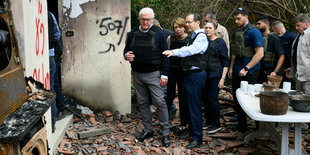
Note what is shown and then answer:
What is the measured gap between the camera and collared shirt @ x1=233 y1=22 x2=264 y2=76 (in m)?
4.75

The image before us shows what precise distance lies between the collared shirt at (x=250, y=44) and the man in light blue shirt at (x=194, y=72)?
0.75 meters

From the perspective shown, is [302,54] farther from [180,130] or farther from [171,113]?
[171,113]

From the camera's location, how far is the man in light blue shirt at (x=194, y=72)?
436 centimetres

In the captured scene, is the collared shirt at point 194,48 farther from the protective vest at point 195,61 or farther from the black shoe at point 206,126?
the black shoe at point 206,126

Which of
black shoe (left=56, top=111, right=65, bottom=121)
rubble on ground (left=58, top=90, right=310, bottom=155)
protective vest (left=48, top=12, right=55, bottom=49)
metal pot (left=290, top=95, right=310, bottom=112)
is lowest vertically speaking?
rubble on ground (left=58, top=90, right=310, bottom=155)

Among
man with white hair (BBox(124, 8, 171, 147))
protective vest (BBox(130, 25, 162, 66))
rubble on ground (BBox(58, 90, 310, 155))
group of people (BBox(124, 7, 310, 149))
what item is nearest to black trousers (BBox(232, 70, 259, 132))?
group of people (BBox(124, 7, 310, 149))

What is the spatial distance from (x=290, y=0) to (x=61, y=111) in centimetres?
596

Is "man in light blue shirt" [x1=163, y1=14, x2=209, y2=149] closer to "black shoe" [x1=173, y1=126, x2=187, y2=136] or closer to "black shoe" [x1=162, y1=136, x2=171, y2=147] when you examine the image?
"black shoe" [x1=162, y1=136, x2=171, y2=147]

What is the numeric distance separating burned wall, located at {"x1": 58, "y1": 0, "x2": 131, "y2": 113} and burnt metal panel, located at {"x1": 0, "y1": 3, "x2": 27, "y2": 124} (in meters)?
3.66

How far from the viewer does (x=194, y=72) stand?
14.9 feet

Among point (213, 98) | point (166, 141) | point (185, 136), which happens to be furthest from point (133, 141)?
point (213, 98)

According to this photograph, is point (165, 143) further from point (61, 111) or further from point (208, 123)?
point (61, 111)

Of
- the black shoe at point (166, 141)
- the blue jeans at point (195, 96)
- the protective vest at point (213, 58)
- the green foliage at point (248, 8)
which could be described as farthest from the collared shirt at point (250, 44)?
the green foliage at point (248, 8)

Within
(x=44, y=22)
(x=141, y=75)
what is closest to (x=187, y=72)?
(x=141, y=75)
